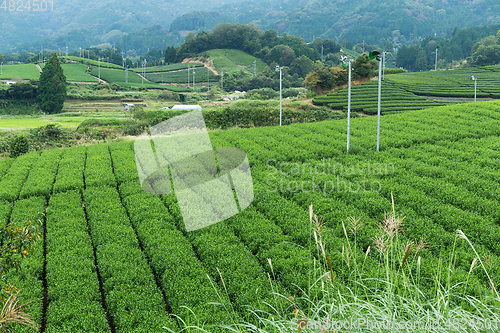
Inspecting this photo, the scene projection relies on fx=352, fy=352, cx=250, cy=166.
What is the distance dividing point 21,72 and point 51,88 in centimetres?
4101

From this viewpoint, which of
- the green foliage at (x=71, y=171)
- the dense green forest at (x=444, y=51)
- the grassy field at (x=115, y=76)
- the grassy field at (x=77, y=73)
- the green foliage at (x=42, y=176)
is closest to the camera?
the green foliage at (x=42, y=176)

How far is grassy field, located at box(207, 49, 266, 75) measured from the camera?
99.0 m

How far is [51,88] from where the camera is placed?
157ft

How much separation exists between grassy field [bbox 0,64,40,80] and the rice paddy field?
67.4 meters

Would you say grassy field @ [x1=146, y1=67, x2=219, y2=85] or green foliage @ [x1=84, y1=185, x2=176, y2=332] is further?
grassy field @ [x1=146, y1=67, x2=219, y2=85]

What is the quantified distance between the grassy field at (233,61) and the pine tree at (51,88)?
52.7 meters

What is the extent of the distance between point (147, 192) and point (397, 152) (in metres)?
11.5

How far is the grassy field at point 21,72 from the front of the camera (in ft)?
241

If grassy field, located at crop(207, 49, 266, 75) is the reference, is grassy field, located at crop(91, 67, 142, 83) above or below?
below

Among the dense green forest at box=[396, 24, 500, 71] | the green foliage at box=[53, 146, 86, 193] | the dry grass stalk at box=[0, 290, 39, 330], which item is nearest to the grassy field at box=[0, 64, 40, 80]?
the green foliage at box=[53, 146, 86, 193]

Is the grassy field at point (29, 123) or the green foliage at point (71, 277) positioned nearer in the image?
the green foliage at point (71, 277)

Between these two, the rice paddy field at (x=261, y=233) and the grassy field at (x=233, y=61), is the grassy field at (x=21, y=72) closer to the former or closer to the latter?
the grassy field at (x=233, y=61)

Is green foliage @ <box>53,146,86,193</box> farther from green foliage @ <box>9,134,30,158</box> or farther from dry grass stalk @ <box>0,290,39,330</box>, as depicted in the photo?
dry grass stalk @ <box>0,290,39,330</box>

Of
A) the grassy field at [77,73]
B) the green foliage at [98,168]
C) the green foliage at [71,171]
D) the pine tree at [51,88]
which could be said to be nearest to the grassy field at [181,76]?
the grassy field at [77,73]
